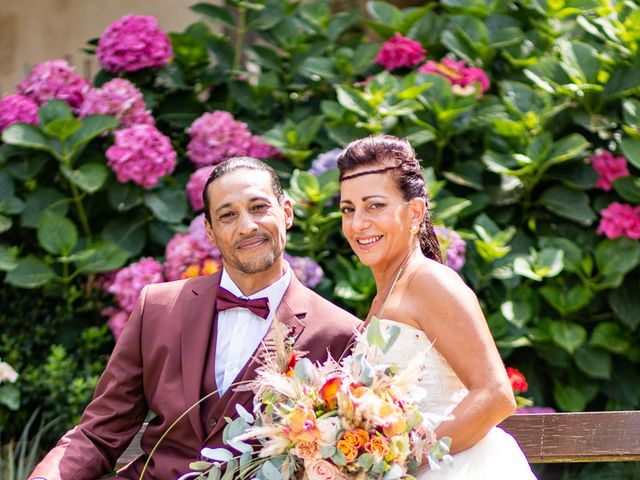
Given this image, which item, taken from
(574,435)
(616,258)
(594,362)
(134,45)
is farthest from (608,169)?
(134,45)

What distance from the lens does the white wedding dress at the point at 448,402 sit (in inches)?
113

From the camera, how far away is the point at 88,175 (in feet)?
17.2

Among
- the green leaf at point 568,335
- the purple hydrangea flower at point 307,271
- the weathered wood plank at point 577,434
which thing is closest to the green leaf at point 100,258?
the purple hydrangea flower at point 307,271

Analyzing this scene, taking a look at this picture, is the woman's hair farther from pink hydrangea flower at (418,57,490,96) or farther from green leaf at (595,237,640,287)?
pink hydrangea flower at (418,57,490,96)

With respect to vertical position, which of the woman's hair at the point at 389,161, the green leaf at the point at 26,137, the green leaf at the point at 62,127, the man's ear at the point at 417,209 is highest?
the woman's hair at the point at 389,161

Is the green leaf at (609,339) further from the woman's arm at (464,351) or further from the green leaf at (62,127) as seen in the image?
the green leaf at (62,127)

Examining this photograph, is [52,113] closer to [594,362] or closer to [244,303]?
[244,303]

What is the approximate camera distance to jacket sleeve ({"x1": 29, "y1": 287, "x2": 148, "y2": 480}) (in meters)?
3.36

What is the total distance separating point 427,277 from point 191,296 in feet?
3.11

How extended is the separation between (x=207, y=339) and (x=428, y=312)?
2.77 feet

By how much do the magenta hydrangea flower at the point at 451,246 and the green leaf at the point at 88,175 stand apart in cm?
177

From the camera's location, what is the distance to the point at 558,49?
577 centimetres

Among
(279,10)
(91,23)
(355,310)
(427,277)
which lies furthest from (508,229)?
(91,23)

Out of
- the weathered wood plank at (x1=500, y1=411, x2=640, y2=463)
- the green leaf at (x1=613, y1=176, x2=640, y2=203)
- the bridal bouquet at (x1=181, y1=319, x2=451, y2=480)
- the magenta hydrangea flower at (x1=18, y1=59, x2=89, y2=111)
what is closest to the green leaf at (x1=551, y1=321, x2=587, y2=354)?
the green leaf at (x1=613, y1=176, x2=640, y2=203)
